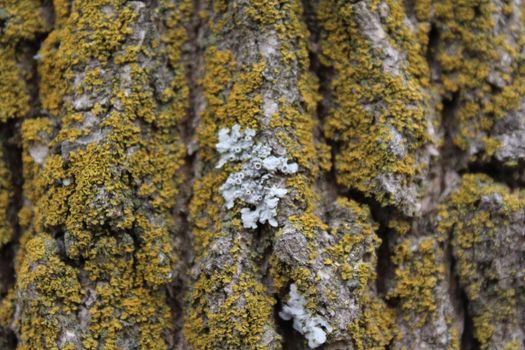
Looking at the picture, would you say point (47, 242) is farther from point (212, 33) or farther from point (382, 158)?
point (382, 158)

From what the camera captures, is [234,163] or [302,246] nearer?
[302,246]

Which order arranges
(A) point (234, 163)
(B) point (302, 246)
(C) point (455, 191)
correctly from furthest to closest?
(C) point (455, 191), (A) point (234, 163), (B) point (302, 246)

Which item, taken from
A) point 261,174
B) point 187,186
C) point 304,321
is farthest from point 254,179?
point 304,321

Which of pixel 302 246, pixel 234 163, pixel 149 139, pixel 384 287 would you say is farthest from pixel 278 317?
pixel 149 139

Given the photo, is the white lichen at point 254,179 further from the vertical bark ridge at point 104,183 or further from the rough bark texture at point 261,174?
the vertical bark ridge at point 104,183

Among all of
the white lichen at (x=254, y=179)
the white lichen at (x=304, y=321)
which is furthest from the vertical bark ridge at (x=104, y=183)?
the white lichen at (x=304, y=321)

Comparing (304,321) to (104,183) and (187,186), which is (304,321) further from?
(104,183)

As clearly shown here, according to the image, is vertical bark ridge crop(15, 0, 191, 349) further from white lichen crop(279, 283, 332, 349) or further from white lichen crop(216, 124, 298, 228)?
white lichen crop(279, 283, 332, 349)

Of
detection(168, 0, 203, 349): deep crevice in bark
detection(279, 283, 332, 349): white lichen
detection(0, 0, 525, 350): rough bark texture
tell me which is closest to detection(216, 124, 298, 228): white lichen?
detection(0, 0, 525, 350): rough bark texture
